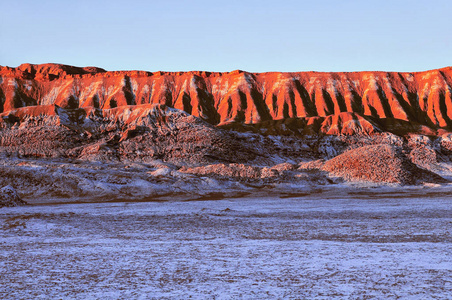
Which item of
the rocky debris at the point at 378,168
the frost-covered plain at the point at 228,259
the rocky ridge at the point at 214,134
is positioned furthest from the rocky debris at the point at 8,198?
the rocky debris at the point at 378,168

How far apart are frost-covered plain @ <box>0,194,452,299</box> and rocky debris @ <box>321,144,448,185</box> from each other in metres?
35.1

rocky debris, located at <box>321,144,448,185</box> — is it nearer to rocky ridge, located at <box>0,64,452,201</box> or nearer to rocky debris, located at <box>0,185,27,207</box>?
rocky ridge, located at <box>0,64,452,201</box>

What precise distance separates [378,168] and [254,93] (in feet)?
300

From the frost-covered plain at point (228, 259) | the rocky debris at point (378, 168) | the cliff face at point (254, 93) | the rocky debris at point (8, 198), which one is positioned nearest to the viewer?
the frost-covered plain at point (228, 259)

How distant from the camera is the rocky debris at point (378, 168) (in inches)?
2375

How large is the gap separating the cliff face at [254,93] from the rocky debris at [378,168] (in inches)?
2899

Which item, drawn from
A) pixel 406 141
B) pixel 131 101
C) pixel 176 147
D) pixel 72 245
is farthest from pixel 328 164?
pixel 131 101

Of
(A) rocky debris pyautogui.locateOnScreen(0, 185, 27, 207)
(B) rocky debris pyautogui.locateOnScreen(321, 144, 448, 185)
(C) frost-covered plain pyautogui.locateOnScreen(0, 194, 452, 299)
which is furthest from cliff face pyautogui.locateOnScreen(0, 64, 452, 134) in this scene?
(C) frost-covered plain pyautogui.locateOnScreen(0, 194, 452, 299)

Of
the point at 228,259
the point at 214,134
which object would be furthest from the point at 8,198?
the point at 214,134

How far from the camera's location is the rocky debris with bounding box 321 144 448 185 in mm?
60312

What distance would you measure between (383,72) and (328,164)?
100 m

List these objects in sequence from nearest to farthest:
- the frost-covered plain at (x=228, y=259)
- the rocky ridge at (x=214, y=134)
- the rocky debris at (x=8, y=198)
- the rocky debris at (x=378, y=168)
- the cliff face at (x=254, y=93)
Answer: the frost-covered plain at (x=228, y=259), the rocky debris at (x=8, y=198), the rocky ridge at (x=214, y=134), the rocky debris at (x=378, y=168), the cliff face at (x=254, y=93)

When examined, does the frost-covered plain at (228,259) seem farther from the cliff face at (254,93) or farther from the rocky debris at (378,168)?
the cliff face at (254,93)

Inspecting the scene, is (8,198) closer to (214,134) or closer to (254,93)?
(214,134)
